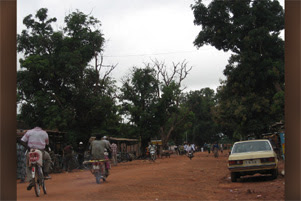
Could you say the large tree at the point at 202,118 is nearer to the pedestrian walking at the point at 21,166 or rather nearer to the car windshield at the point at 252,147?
the pedestrian walking at the point at 21,166

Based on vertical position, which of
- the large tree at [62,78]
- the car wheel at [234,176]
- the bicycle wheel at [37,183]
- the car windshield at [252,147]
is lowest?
the car wheel at [234,176]

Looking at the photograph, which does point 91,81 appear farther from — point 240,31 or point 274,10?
point 274,10

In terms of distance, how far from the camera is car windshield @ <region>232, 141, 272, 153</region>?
1413 centimetres

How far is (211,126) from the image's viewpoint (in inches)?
3745

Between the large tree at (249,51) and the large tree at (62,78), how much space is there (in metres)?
9.46

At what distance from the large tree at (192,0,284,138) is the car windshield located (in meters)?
14.5

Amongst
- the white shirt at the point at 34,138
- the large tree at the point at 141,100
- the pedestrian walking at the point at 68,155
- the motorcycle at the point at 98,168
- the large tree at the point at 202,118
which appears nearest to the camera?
the white shirt at the point at 34,138

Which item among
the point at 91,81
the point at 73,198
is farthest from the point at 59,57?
the point at 73,198

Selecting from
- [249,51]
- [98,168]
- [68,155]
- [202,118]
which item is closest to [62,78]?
[68,155]

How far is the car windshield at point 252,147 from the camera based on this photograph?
46.4 feet
